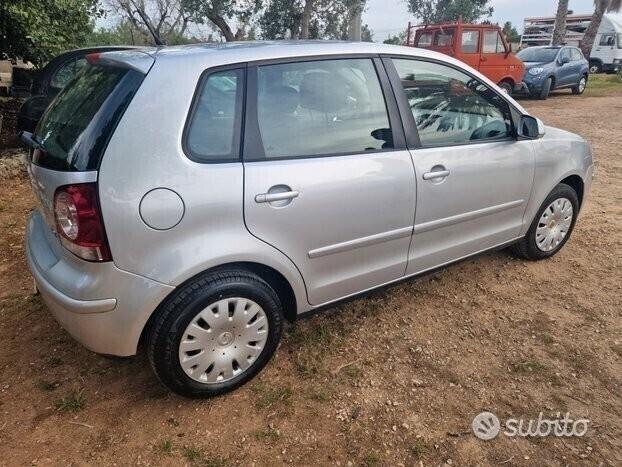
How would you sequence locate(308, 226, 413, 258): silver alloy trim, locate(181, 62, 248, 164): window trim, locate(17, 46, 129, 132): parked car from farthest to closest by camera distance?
1. locate(17, 46, 129, 132): parked car
2. locate(308, 226, 413, 258): silver alloy trim
3. locate(181, 62, 248, 164): window trim

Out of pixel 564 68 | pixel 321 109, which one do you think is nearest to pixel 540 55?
pixel 564 68

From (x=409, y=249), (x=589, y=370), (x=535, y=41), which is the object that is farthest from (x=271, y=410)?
(x=535, y=41)

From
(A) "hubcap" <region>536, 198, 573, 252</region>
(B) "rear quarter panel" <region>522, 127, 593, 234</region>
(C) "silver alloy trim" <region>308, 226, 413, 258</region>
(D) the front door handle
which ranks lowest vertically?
(A) "hubcap" <region>536, 198, 573, 252</region>

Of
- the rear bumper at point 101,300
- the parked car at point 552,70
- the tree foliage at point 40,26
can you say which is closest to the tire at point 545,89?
the parked car at point 552,70

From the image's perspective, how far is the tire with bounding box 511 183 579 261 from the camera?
3.50 m

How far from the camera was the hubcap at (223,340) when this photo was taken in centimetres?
214

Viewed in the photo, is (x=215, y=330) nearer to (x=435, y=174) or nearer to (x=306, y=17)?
(x=435, y=174)

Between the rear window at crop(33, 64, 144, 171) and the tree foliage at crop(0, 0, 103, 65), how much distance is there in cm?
462

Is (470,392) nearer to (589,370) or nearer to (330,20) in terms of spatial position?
(589,370)

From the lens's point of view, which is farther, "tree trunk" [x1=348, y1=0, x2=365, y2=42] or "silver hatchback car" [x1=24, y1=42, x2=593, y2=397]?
"tree trunk" [x1=348, y1=0, x2=365, y2=42]

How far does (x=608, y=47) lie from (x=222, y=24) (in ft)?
59.3

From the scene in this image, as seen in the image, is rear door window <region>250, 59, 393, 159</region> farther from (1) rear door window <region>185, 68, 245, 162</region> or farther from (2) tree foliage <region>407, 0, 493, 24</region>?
(2) tree foliage <region>407, 0, 493, 24</region>

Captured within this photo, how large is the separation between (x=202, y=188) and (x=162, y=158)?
0.65ft

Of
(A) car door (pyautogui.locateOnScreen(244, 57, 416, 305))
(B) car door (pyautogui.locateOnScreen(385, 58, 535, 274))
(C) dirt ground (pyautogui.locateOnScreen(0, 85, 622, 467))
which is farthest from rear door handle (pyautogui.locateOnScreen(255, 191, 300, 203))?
(C) dirt ground (pyautogui.locateOnScreen(0, 85, 622, 467))
